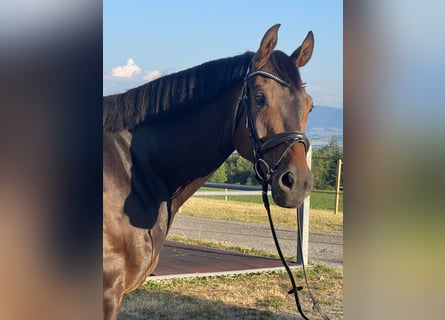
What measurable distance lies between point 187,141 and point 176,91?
0.26 m

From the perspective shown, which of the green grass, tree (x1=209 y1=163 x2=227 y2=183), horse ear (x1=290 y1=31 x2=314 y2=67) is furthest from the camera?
tree (x1=209 y1=163 x2=227 y2=183)

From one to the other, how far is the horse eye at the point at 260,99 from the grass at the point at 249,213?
6.88 feet

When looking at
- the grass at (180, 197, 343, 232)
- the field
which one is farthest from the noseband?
the grass at (180, 197, 343, 232)

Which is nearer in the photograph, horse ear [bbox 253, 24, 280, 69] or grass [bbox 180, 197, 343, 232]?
horse ear [bbox 253, 24, 280, 69]

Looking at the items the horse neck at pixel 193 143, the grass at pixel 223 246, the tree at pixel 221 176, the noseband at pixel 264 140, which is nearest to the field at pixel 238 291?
the grass at pixel 223 246

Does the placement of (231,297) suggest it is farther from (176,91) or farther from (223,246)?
(176,91)

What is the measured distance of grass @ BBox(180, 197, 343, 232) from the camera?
4.27 metres

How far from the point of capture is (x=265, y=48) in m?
2.21

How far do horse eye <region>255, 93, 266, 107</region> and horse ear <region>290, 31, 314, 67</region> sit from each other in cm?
31

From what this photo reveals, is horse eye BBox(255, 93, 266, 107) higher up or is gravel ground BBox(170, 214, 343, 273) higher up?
horse eye BBox(255, 93, 266, 107)

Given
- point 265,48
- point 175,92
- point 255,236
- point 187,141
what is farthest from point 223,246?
point 265,48

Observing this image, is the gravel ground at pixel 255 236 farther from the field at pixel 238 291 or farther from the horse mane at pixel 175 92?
the horse mane at pixel 175 92

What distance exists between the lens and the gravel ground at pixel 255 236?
4426mm

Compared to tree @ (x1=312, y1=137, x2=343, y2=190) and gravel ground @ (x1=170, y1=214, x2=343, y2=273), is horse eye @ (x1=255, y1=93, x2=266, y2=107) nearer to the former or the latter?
tree @ (x1=312, y1=137, x2=343, y2=190)
